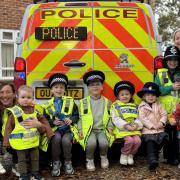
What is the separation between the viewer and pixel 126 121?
5.10m

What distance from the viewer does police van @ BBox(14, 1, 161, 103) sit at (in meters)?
5.32

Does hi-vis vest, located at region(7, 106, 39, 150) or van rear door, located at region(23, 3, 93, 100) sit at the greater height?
van rear door, located at region(23, 3, 93, 100)

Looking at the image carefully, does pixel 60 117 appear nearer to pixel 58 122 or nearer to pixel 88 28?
pixel 58 122

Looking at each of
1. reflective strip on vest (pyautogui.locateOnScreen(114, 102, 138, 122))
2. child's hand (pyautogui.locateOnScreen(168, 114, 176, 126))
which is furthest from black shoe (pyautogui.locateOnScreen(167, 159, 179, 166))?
reflective strip on vest (pyautogui.locateOnScreen(114, 102, 138, 122))

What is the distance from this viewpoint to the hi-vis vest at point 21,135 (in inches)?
178

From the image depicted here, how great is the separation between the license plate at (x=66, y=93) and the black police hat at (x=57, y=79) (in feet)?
0.77

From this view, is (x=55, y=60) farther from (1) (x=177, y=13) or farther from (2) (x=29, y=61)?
(1) (x=177, y=13)

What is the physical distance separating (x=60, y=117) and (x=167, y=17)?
81.4 ft

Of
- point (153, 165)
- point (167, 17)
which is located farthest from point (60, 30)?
point (167, 17)

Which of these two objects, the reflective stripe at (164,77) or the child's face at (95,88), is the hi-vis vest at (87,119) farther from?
the reflective stripe at (164,77)

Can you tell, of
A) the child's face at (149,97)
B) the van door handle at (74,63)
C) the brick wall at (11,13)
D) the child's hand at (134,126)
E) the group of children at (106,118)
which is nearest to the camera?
the group of children at (106,118)

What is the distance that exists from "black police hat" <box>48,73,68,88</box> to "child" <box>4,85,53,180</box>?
A: 419 mm

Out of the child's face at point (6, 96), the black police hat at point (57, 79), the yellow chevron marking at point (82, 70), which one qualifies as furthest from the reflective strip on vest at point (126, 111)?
the child's face at point (6, 96)

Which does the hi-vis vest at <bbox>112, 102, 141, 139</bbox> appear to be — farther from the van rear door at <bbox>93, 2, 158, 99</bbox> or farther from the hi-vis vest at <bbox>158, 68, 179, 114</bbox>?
the hi-vis vest at <bbox>158, 68, 179, 114</bbox>
